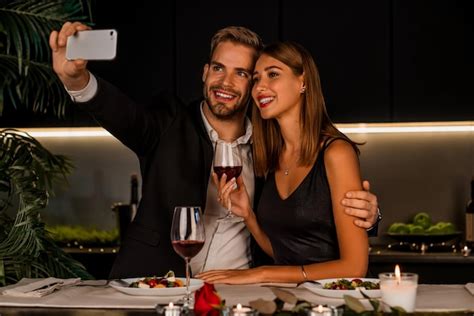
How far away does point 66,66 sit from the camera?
2514 mm

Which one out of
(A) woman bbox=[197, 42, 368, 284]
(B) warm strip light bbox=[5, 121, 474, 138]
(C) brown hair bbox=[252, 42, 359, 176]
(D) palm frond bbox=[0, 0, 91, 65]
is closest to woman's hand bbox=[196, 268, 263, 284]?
(A) woman bbox=[197, 42, 368, 284]

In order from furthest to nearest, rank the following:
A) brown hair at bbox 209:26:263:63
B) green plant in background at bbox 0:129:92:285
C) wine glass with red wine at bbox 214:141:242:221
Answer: green plant in background at bbox 0:129:92:285
brown hair at bbox 209:26:263:63
wine glass with red wine at bbox 214:141:242:221

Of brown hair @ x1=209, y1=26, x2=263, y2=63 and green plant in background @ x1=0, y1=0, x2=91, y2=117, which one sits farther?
green plant in background @ x1=0, y1=0, x2=91, y2=117

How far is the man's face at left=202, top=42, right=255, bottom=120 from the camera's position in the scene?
3.04m

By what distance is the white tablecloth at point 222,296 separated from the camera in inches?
83.6

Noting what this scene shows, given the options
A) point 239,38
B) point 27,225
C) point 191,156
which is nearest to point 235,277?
point 191,156

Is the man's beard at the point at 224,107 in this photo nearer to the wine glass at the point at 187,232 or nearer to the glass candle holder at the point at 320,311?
the wine glass at the point at 187,232

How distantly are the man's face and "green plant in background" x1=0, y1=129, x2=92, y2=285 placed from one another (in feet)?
3.08

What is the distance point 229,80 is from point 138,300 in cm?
108

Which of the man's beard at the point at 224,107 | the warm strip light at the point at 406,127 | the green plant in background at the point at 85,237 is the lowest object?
the green plant in background at the point at 85,237

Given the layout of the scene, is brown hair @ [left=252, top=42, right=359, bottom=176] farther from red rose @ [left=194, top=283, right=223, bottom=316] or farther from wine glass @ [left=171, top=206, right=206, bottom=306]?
red rose @ [left=194, top=283, right=223, bottom=316]

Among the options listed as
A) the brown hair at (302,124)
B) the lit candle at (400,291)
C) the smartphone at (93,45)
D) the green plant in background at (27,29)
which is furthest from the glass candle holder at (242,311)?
the green plant in background at (27,29)

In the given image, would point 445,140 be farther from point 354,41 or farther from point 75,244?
point 75,244

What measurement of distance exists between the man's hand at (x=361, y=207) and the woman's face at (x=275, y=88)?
0.41 metres
